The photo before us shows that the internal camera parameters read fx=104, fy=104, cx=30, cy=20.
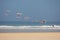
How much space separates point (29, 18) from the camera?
1117mm

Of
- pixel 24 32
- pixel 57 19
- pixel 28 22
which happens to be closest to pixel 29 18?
pixel 28 22

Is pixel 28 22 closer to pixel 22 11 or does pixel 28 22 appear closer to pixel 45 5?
pixel 22 11

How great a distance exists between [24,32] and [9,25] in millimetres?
175

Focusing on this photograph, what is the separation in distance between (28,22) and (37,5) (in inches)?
8.1

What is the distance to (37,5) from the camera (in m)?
1.12

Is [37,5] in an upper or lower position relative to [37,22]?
upper
